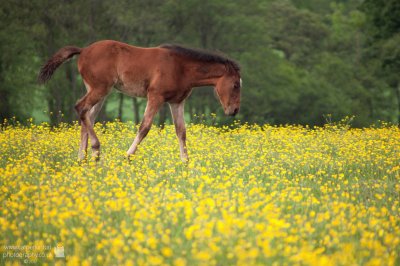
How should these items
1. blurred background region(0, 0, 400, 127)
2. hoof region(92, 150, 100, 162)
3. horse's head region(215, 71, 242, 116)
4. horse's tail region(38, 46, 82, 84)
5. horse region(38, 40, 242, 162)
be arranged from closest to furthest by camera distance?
1. hoof region(92, 150, 100, 162)
2. horse region(38, 40, 242, 162)
3. horse's head region(215, 71, 242, 116)
4. horse's tail region(38, 46, 82, 84)
5. blurred background region(0, 0, 400, 127)

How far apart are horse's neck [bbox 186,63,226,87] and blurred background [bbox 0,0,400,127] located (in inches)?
594

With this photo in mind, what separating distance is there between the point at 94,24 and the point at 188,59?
24548 mm

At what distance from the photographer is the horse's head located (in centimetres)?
1012

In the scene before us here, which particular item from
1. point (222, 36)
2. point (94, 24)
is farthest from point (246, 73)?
point (94, 24)

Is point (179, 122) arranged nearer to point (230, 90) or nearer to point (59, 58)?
point (230, 90)

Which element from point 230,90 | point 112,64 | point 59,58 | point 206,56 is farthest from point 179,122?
point 59,58

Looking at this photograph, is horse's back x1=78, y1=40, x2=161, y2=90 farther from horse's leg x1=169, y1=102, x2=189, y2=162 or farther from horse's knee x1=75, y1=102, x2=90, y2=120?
horse's leg x1=169, y1=102, x2=189, y2=162

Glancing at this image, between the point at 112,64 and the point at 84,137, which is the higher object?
the point at 112,64

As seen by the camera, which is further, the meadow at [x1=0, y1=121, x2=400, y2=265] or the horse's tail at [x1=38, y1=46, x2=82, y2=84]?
the horse's tail at [x1=38, y1=46, x2=82, y2=84]

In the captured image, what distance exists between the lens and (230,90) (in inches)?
399

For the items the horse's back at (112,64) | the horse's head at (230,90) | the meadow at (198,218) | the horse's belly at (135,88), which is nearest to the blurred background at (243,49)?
the horse's head at (230,90)

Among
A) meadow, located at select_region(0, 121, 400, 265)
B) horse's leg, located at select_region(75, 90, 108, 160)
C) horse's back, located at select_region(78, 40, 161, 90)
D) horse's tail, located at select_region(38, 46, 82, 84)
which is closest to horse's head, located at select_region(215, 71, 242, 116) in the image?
meadow, located at select_region(0, 121, 400, 265)

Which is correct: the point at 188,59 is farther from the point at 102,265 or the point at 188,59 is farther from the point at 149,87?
the point at 102,265

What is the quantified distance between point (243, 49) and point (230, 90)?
31.7 m
